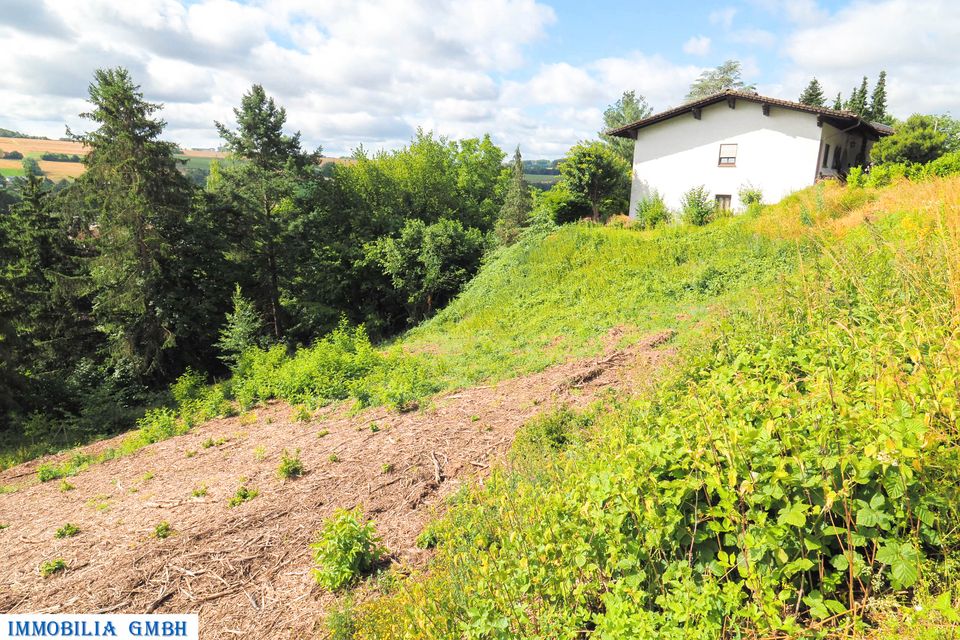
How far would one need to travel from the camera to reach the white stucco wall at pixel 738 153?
19094 millimetres

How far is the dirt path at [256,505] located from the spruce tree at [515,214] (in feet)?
53.9

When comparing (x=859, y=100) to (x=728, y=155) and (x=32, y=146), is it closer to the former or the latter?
(x=728, y=155)

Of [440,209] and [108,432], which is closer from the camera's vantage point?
[108,432]

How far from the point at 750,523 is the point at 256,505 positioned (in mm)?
5458

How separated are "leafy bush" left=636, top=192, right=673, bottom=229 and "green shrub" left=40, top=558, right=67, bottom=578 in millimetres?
20204

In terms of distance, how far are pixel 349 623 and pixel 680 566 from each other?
8.66 feet

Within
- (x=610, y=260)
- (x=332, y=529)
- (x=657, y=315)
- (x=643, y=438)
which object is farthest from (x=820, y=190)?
(x=332, y=529)

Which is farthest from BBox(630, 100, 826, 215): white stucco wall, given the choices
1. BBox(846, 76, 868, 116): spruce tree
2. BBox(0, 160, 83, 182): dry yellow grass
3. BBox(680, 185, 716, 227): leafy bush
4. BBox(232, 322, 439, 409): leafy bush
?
BBox(0, 160, 83, 182): dry yellow grass

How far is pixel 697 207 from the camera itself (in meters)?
19.5

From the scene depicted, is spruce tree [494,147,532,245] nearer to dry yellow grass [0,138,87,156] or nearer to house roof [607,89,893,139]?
house roof [607,89,893,139]

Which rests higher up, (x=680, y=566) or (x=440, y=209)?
(x=440, y=209)

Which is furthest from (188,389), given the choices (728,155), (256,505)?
(728,155)

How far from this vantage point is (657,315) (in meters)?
11.5

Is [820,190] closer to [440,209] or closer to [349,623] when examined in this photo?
[349,623]
